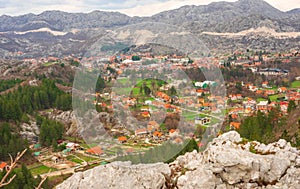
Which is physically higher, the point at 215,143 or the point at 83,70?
the point at 83,70

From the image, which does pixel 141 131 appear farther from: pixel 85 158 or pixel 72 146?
pixel 72 146

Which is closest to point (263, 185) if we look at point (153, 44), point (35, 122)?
point (153, 44)

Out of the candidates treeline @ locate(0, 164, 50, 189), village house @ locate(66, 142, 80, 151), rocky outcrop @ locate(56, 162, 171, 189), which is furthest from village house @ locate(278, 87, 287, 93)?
rocky outcrop @ locate(56, 162, 171, 189)

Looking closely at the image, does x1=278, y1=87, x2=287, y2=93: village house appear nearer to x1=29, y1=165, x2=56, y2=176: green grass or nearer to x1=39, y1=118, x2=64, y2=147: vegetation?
x1=39, y1=118, x2=64, y2=147: vegetation

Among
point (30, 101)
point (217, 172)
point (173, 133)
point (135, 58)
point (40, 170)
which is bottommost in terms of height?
point (40, 170)

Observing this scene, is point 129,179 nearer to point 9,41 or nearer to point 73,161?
point 73,161

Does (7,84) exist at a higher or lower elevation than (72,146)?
higher

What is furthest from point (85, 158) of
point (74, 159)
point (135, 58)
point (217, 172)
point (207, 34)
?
point (207, 34)
